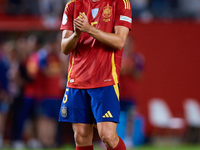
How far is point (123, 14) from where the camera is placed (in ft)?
15.3

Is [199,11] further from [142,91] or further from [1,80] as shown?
[1,80]

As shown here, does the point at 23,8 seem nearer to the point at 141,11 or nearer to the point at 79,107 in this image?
the point at 141,11

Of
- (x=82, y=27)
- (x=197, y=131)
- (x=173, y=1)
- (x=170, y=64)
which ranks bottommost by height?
(x=197, y=131)

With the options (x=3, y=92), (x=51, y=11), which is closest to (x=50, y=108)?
(x=3, y=92)

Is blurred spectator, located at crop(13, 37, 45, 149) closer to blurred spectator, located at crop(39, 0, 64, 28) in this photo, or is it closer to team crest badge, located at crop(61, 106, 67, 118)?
blurred spectator, located at crop(39, 0, 64, 28)

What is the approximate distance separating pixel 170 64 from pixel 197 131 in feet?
5.91

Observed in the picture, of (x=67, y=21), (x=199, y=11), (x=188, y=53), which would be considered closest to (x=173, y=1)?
(x=199, y=11)

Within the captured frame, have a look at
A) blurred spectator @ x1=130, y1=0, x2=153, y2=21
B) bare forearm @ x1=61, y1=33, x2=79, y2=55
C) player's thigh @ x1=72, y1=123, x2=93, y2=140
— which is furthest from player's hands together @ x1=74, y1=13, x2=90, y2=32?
blurred spectator @ x1=130, y1=0, x2=153, y2=21

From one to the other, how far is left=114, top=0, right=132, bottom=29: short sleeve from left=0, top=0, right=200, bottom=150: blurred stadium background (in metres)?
4.35

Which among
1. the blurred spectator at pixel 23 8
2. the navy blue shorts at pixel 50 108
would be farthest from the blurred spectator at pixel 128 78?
the blurred spectator at pixel 23 8

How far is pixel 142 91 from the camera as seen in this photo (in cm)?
1094

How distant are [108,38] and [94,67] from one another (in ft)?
1.17

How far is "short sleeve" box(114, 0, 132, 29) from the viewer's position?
463cm

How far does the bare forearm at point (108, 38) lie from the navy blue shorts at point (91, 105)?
45 centimetres
